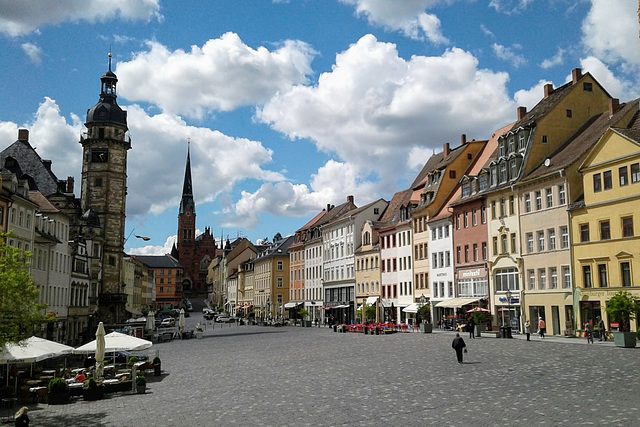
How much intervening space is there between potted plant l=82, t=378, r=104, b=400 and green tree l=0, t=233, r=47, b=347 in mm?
3056

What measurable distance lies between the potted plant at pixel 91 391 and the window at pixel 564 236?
35.4 metres

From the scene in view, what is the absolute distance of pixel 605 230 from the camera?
43531mm

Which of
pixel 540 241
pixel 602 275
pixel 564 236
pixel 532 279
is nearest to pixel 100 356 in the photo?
pixel 602 275

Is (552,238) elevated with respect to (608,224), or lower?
lower

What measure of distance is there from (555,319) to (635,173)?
12.9m

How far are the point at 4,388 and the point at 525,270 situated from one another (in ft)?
131

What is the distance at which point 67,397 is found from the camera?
22828mm

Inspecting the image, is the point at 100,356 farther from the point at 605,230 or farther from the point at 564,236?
the point at 564,236

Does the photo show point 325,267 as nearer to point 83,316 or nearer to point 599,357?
point 83,316

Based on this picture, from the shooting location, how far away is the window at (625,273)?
4141 centimetres

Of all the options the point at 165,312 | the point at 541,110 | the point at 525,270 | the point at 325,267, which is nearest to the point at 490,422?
the point at 525,270

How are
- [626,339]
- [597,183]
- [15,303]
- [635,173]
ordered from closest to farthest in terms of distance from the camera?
[15,303] < [626,339] < [635,173] < [597,183]

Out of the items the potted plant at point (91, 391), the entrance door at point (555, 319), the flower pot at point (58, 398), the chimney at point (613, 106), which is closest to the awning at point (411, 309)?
the entrance door at point (555, 319)

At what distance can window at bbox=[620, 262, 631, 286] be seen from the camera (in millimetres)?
41406
